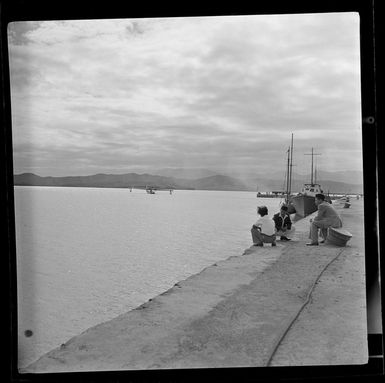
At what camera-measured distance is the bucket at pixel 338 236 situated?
17.5ft

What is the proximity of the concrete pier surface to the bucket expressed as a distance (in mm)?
1103

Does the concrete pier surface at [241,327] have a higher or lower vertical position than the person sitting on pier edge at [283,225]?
lower

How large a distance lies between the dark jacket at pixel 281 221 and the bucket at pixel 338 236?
32.9 inches

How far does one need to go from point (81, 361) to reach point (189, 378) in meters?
0.85

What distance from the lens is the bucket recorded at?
5348 mm

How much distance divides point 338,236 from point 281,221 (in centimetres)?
113

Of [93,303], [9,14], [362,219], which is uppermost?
[9,14]

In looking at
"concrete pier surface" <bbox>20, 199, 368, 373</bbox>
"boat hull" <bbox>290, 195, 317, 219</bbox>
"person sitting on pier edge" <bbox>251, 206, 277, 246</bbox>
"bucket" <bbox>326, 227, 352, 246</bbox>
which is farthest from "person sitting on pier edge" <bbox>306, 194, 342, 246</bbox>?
Answer: "boat hull" <bbox>290, 195, 317, 219</bbox>

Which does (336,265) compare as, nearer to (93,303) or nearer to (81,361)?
(81,361)

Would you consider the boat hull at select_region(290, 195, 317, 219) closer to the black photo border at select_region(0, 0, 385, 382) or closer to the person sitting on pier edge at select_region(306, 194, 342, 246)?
the person sitting on pier edge at select_region(306, 194, 342, 246)

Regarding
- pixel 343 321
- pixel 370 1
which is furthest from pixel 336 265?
pixel 370 1

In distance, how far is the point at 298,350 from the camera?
2.08 meters

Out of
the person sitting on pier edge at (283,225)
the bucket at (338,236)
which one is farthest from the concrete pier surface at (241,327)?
the person sitting on pier edge at (283,225)

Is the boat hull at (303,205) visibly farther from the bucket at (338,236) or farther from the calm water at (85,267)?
the bucket at (338,236)
